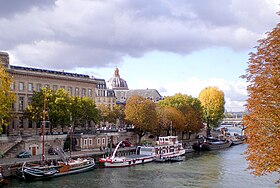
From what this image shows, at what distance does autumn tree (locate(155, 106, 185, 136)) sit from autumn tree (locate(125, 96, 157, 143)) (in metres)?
6.30

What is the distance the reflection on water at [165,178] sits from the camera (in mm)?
55625

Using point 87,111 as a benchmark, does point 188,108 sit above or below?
above

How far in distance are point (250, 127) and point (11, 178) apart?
3988 cm

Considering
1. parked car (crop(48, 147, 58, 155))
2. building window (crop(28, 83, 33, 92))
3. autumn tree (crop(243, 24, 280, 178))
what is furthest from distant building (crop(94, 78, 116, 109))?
autumn tree (crop(243, 24, 280, 178))

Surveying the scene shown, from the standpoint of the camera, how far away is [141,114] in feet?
322

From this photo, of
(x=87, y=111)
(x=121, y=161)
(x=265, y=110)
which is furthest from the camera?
(x=87, y=111)

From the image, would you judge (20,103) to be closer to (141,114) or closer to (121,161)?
(121,161)

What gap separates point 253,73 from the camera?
28.5 metres

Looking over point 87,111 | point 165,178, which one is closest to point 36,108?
point 87,111

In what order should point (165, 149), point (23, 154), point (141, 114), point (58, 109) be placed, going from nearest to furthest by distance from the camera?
1. point (23, 154)
2. point (58, 109)
3. point (165, 149)
4. point (141, 114)

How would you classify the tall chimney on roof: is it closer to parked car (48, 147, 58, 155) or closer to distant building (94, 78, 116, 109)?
parked car (48, 147, 58, 155)

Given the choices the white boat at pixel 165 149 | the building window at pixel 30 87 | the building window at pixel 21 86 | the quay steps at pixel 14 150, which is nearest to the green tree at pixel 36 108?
the building window at pixel 21 86

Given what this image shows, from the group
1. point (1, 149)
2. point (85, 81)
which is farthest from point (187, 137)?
point (1, 149)

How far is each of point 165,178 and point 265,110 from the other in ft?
120
